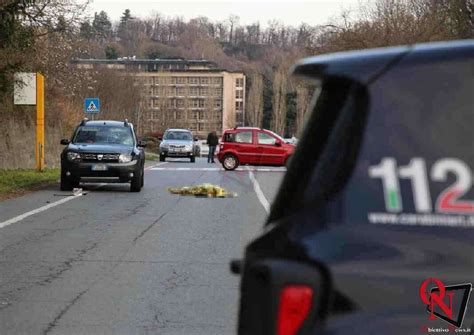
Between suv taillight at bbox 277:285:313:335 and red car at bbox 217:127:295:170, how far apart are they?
30530 millimetres

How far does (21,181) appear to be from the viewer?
22234 mm

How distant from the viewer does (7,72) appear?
25016 mm

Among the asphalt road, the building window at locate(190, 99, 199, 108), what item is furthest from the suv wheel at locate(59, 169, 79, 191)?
the building window at locate(190, 99, 199, 108)

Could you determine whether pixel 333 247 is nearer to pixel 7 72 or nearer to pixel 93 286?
pixel 93 286

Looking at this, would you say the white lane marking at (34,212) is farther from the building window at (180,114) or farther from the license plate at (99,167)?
the building window at (180,114)

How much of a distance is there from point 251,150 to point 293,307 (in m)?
30.7

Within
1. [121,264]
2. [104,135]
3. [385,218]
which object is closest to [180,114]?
[104,135]

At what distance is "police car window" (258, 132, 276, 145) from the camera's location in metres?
33.4

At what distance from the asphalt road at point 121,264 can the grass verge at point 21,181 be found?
1428 mm

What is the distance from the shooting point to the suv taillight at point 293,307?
2543 millimetres

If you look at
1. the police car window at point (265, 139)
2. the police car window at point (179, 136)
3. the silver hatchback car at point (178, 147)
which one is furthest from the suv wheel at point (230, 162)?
the police car window at point (179, 136)

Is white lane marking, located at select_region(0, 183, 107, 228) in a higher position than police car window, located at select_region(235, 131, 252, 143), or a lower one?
lower

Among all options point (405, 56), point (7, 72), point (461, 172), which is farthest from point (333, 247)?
point (7, 72)

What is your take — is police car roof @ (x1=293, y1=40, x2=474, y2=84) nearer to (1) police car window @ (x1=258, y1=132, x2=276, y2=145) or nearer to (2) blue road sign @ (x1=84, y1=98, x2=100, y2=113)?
(1) police car window @ (x1=258, y1=132, x2=276, y2=145)
